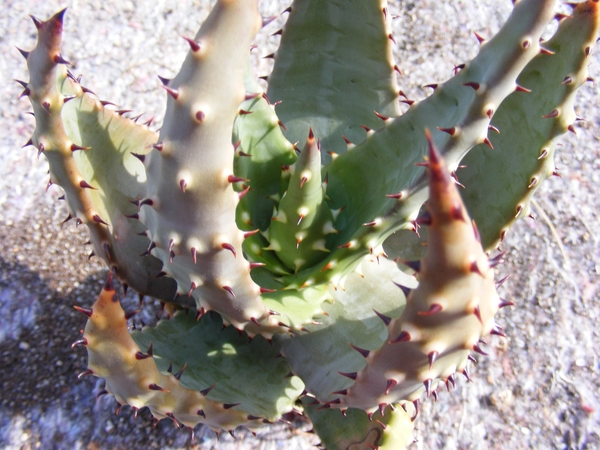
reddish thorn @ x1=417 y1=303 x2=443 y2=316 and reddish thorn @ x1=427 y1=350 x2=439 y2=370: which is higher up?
reddish thorn @ x1=417 y1=303 x2=443 y2=316

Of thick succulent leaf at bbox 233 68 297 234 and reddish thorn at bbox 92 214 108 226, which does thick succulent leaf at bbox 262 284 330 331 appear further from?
reddish thorn at bbox 92 214 108 226

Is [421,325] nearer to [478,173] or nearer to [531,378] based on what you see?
[478,173]

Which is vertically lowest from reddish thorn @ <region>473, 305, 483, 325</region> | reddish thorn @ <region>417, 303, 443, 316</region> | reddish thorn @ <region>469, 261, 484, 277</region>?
reddish thorn @ <region>473, 305, 483, 325</region>

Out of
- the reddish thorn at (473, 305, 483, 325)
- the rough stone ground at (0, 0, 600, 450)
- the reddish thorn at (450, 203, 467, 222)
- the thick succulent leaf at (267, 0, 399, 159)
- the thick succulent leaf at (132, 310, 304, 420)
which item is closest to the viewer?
the reddish thorn at (450, 203, 467, 222)

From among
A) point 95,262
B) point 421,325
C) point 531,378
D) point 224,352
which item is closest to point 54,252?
point 95,262

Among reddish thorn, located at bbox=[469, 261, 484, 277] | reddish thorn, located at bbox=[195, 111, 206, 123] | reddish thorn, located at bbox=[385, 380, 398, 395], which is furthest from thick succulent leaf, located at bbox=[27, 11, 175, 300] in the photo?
reddish thorn, located at bbox=[469, 261, 484, 277]

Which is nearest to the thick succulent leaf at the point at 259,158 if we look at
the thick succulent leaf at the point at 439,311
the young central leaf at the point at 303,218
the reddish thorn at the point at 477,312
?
the young central leaf at the point at 303,218
